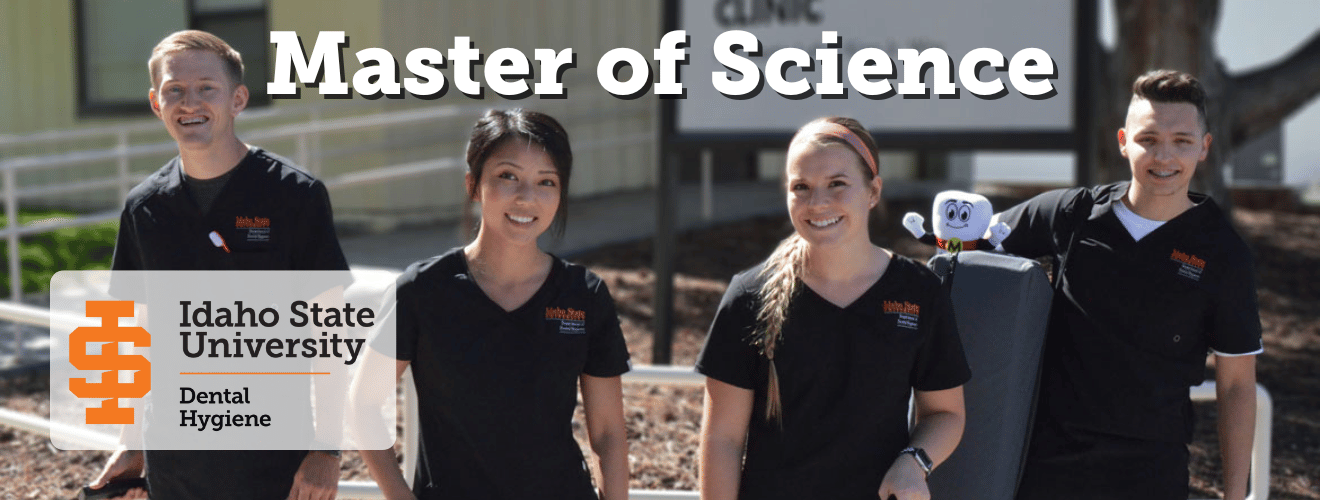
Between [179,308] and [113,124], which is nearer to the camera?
[179,308]

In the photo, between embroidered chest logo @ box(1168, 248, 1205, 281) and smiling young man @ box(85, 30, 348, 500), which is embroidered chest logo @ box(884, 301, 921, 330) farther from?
smiling young man @ box(85, 30, 348, 500)

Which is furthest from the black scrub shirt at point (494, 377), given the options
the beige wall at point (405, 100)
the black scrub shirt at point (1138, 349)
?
the beige wall at point (405, 100)

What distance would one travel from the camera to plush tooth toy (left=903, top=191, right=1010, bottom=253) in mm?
2764

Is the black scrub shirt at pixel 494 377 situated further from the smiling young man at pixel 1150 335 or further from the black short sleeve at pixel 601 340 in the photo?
the smiling young man at pixel 1150 335

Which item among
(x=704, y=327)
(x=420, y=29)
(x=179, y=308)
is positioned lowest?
(x=704, y=327)

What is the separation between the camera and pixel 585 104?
11.6 metres

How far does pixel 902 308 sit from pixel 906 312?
0.01 metres

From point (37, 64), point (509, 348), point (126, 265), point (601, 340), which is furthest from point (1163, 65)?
point (37, 64)

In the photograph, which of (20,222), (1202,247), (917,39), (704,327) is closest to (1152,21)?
(917,39)

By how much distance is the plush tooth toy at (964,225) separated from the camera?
2.76m

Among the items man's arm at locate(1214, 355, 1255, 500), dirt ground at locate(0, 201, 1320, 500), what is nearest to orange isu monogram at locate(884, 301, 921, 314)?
man's arm at locate(1214, 355, 1255, 500)

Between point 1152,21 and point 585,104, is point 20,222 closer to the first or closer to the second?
point 585,104

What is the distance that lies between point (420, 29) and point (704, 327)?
473cm

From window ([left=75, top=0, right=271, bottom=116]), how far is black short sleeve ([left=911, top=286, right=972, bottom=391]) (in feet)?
33.5
